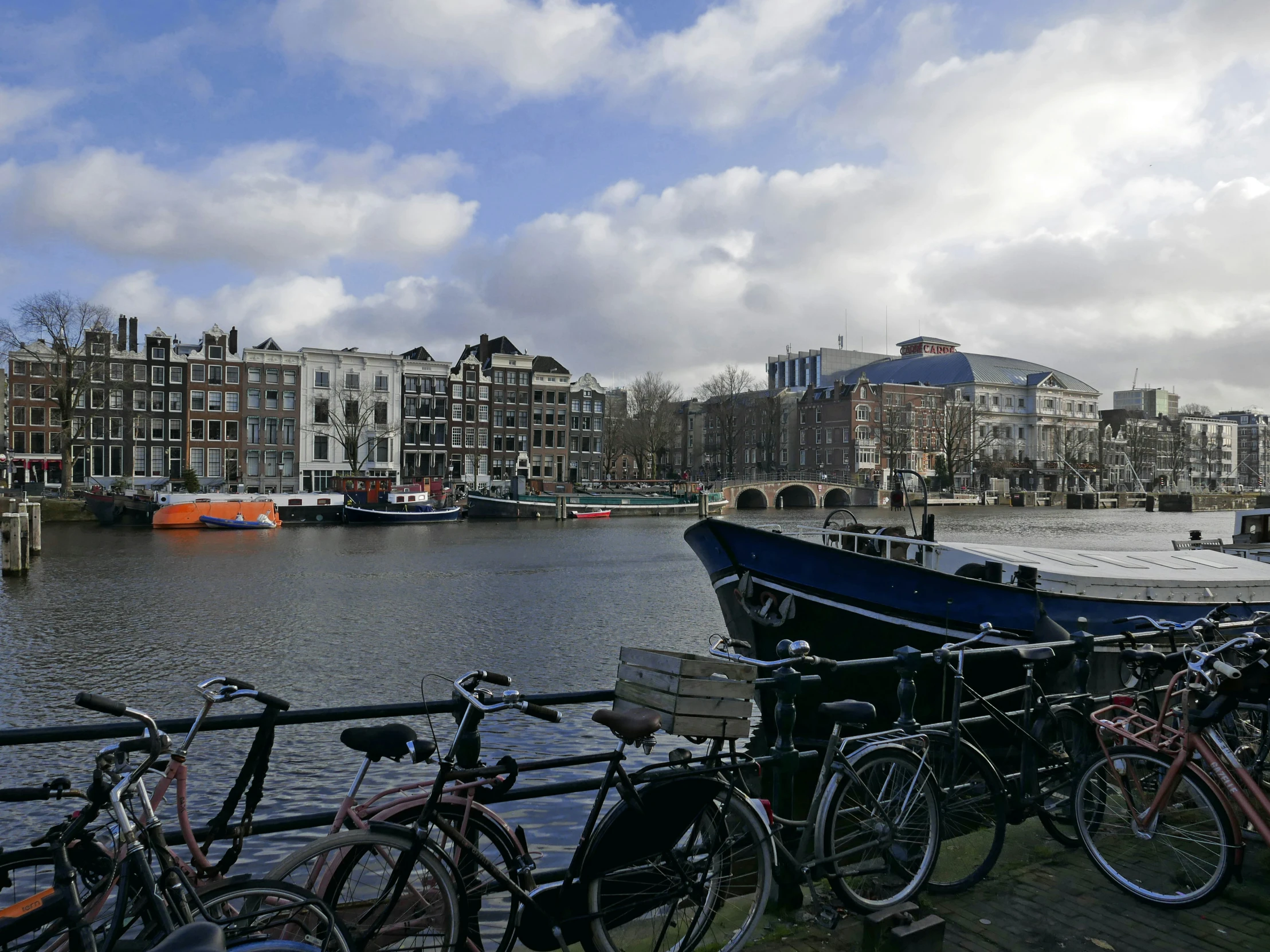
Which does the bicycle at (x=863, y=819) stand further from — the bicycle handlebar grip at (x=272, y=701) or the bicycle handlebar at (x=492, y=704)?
the bicycle handlebar grip at (x=272, y=701)

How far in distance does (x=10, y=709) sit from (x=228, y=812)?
14.8 metres

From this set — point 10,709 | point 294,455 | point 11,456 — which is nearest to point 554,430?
point 294,455

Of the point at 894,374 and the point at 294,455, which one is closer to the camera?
the point at 294,455

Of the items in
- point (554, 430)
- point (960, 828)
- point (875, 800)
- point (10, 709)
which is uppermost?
point (554, 430)

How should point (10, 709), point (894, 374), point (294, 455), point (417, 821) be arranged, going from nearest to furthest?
point (417, 821), point (10, 709), point (294, 455), point (894, 374)

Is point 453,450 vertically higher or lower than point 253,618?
higher

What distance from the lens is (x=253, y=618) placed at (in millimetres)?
25266

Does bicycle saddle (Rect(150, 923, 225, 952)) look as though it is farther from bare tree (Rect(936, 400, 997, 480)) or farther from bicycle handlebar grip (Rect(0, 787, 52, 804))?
bare tree (Rect(936, 400, 997, 480))

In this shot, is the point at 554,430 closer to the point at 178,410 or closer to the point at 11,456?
the point at 178,410

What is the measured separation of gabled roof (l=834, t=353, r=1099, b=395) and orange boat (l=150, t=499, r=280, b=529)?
265ft

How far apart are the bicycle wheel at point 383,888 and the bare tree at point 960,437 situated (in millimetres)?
110127

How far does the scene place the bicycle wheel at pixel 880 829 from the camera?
190 inches

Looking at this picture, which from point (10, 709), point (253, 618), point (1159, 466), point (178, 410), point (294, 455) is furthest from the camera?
point (1159, 466)

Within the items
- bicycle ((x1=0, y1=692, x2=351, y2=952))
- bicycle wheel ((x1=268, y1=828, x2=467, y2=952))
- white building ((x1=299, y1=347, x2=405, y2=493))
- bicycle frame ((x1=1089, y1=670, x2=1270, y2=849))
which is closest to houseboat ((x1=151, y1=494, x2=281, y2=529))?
white building ((x1=299, y1=347, x2=405, y2=493))
